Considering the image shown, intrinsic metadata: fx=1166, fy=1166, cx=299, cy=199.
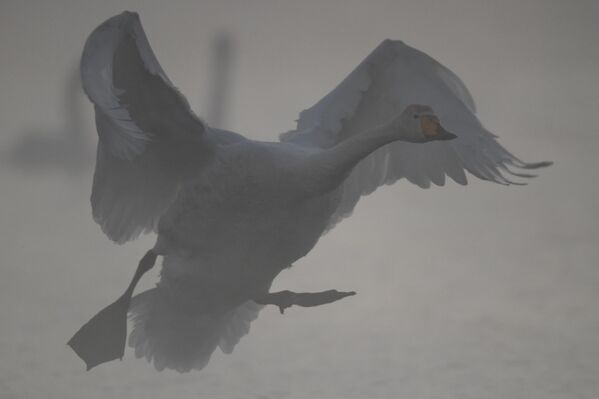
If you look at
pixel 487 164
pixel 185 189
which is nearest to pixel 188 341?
pixel 185 189

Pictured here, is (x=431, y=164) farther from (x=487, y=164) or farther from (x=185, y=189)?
(x=185, y=189)

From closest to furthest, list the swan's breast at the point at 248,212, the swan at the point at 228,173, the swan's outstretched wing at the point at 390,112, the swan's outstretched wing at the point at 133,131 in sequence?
the swan's outstretched wing at the point at 133,131, the swan at the point at 228,173, the swan's breast at the point at 248,212, the swan's outstretched wing at the point at 390,112

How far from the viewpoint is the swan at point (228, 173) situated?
11.1 feet

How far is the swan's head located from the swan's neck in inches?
1.5

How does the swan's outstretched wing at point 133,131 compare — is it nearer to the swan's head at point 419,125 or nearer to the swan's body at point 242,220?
the swan's body at point 242,220

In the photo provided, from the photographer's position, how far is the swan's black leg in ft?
13.1

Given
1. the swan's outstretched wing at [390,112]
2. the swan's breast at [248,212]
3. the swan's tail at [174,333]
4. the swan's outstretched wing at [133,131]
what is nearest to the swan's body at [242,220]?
the swan's breast at [248,212]

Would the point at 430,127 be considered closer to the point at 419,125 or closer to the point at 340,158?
the point at 419,125

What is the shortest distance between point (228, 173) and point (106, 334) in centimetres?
79

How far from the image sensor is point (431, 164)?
13.2ft

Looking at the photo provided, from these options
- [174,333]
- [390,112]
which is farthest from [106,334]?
[390,112]

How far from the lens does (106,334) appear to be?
3.99 meters

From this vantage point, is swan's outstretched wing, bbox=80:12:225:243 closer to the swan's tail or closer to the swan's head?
the swan's tail

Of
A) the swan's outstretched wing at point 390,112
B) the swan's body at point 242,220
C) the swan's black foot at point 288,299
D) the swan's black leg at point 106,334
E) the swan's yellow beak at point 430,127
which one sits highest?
the swan's outstretched wing at point 390,112
